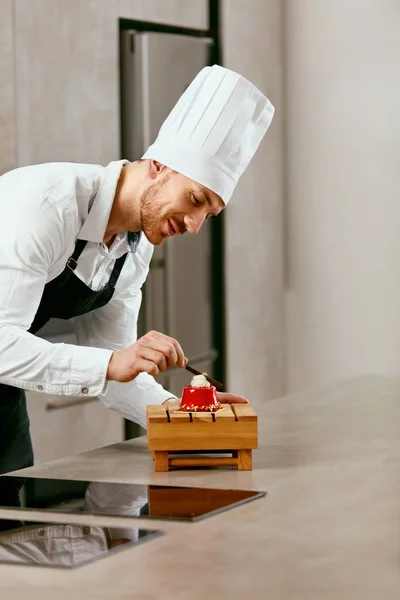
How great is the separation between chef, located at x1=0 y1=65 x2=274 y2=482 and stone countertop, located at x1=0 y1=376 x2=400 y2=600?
8.7 inches

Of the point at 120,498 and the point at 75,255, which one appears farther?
the point at 75,255

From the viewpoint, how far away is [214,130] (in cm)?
217

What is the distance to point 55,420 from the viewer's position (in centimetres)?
359

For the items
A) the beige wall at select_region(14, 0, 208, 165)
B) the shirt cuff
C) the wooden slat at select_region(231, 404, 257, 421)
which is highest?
the beige wall at select_region(14, 0, 208, 165)

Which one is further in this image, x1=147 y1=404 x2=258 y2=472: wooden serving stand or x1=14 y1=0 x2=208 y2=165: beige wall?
x1=14 y1=0 x2=208 y2=165: beige wall

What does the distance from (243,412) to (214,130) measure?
72cm

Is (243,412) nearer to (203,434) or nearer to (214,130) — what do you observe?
(203,434)

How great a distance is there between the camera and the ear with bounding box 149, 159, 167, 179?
7.07ft

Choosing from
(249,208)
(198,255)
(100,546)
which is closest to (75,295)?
(100,546)

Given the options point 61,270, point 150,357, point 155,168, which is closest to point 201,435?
point 150,357

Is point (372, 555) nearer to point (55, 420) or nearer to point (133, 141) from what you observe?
point (55, 420)

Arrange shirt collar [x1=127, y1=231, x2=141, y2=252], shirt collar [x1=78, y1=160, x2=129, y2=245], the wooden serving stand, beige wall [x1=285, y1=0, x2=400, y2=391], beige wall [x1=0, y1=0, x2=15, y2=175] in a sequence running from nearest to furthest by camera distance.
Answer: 1. the wooden serving stand
2. shirt collar [x1=78, y1=160, x2=129, y2=245]
3. shirt collar [x1=127, y1=231, x2=141, y2=252]
4. beige wall [x1=0, y1=0, x2=15, y2=175]
5. beige wall [x1=285, y1=0, x2=400, y2=391]

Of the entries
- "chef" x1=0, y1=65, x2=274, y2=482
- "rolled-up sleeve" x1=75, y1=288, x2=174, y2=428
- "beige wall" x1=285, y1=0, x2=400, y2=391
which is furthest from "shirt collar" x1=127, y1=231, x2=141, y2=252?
"beige wall" x1=285, y1=0, x2=400, y2=391

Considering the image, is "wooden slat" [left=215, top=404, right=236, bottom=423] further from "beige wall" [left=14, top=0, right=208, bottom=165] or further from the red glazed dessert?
"beige wall" [left=14, top=0, right=208, bottom=165]
